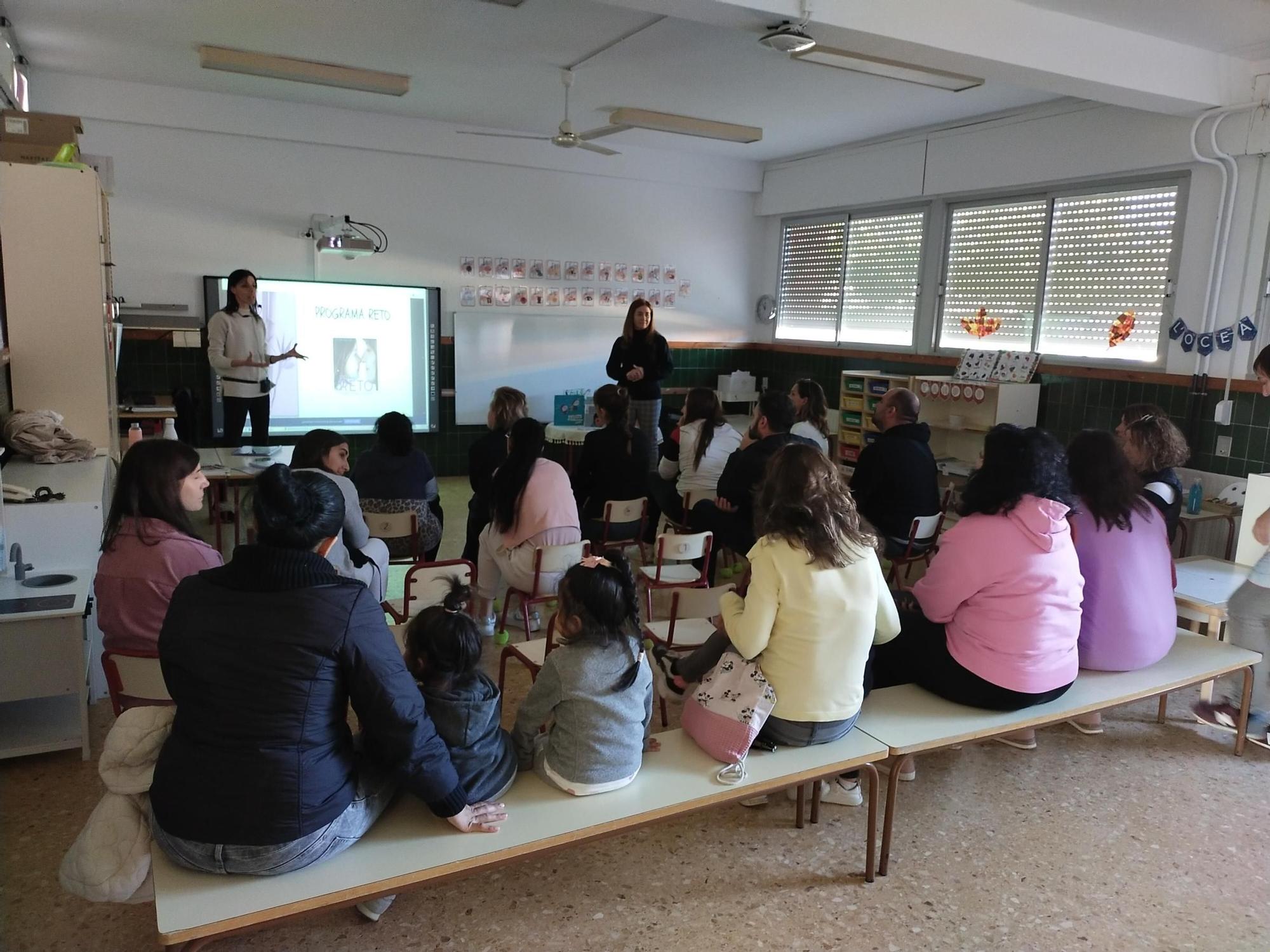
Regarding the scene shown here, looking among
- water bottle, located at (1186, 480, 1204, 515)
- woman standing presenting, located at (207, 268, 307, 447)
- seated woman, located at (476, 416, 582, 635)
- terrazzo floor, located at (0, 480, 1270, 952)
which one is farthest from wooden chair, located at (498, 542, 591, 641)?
water bottle, located at (1186, 480, 1204, 515)

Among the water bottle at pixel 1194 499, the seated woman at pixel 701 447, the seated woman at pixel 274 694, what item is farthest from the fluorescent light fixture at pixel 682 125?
the seated woman at pixel 274 694

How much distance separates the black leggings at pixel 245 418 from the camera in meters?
6.05

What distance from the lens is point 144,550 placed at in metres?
2.54

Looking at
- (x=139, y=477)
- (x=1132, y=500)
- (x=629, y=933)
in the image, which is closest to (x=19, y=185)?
Answer: (x=139, y=477)

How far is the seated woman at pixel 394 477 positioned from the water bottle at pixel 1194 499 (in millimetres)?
4225

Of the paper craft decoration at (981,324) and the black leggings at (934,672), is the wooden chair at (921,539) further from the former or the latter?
the paper craft decoration at (981,324)

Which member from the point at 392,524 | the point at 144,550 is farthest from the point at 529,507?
the point at 144,550

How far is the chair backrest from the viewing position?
3.15 meters

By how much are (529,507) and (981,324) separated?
4.57m

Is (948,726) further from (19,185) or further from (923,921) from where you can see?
(19,185)

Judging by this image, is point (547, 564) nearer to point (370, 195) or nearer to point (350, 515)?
Answer: point (350, 515)

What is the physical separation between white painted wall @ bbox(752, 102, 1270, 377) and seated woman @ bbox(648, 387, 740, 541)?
2.91m

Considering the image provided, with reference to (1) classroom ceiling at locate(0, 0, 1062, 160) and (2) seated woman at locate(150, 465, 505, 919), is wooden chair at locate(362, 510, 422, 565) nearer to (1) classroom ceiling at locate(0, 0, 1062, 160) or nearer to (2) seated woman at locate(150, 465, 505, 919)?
(2) seated woman at locate(150, 465, 505, 919)

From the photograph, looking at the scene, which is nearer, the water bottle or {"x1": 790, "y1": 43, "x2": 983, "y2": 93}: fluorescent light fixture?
{"x1": 790, "y1": 43, "x2": 983, "y2": 93}: fluorescent light fixture
